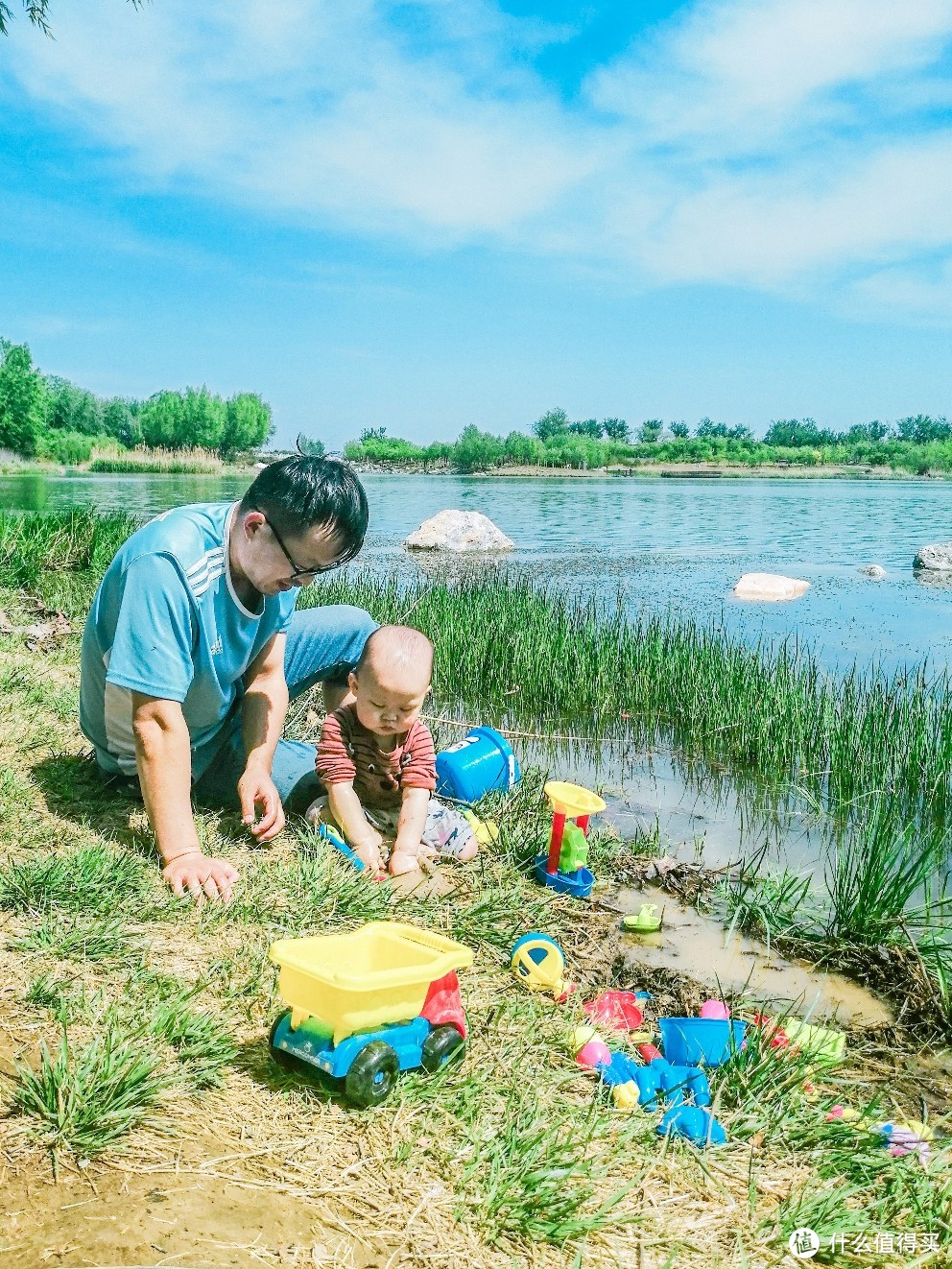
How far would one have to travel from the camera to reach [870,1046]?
103 inches

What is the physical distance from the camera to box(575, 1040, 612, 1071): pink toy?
2184 mm

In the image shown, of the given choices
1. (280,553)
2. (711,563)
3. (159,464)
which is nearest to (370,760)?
(280,553)

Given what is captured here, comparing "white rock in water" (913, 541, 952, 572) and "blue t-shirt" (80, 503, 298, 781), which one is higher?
"blue t-shirt" (80, 503, 298, 781)

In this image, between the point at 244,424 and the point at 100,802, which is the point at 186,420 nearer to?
the point at 244,424

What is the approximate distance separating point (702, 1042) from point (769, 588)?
36.3 feet

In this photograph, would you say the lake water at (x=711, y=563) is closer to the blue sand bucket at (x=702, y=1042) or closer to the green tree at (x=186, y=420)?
the blue sand bucket at (x=702, y=1042)

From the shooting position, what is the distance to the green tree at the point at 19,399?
52688mm

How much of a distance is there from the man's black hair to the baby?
0.51 metres

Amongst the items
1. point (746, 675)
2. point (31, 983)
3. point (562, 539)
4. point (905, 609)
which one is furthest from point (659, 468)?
point (31, 983)

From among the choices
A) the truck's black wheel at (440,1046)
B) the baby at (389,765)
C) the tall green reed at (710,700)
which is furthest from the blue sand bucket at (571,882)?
the tall green reed at (710,700)

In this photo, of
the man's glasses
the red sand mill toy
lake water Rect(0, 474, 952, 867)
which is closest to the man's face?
the man's glasses

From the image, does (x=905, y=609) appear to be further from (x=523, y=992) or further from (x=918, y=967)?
(x=523, y=992)
